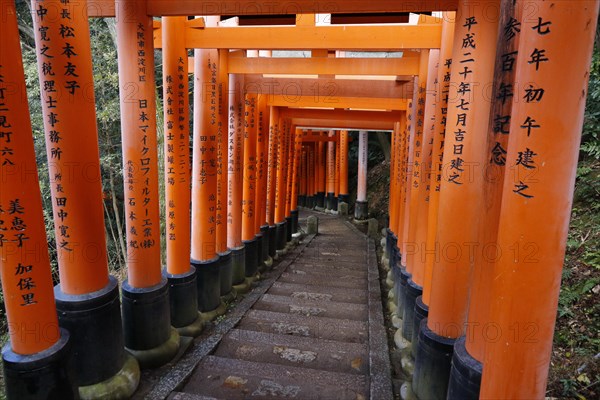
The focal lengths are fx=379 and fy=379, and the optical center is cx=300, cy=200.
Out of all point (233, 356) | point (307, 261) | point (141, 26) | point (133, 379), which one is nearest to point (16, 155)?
point (141, 26)

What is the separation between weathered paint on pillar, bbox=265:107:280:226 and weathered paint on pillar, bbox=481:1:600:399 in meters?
8.18

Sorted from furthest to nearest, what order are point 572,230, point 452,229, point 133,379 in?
1. point 572,230
2. point 133,379
3. point 452,229

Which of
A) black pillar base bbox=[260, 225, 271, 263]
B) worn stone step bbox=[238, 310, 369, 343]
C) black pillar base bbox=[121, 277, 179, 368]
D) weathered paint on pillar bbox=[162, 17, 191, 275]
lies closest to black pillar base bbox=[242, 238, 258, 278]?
black pillar base bbox=[260, 225, 271, 263]

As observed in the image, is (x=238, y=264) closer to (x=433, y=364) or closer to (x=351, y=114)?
(x=433, y=364)

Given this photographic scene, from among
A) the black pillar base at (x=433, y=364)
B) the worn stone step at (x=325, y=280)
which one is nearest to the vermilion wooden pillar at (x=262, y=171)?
the worn stone step at (x=325, y=280)

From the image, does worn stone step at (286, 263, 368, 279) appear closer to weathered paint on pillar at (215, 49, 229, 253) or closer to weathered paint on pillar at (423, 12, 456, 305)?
weathered paint on pillar at (215, 49, 229, 253)

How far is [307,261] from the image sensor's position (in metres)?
10.3

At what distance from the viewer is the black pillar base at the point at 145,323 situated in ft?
13.4

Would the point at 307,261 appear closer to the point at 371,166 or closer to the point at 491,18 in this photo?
the point at 491,18

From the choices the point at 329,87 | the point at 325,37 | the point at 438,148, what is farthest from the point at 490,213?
the point at 329,87

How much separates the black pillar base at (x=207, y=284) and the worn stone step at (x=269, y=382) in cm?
135

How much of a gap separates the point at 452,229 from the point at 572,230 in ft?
13.6

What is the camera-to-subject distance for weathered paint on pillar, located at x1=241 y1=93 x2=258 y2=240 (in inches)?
312

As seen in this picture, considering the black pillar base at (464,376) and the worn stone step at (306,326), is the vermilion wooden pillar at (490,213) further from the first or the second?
the worn stone step at (306,326)
